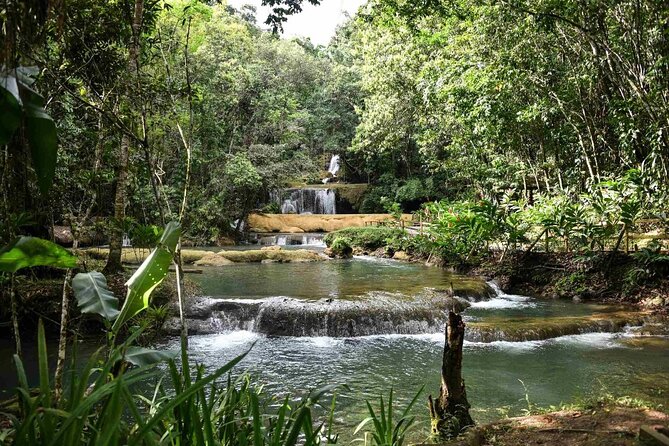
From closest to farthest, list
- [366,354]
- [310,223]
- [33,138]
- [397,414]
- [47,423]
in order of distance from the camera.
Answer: [33,138], [47,423], [397,414], [366,354], [310,223]

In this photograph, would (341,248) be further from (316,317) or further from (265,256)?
(316,317)

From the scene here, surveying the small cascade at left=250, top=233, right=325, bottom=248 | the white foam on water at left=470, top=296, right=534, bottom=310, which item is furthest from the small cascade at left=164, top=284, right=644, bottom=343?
the small cascade at left=250, top=233, right=325, bottom=248

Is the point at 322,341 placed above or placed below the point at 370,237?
below

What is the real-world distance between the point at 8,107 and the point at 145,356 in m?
1.23

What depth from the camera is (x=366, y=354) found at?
708 centimetres

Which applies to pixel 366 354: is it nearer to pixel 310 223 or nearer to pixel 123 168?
pixel 123 168

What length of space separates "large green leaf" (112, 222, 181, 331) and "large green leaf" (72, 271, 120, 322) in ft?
0.33

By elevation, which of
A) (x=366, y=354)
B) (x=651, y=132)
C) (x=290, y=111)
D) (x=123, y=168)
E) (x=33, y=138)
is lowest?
(x=366, y=354)

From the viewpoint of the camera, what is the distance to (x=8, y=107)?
42.1 inches

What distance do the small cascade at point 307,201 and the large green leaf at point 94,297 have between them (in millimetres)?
24385

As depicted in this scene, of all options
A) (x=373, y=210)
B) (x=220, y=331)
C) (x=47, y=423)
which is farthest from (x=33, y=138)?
(x=373, y=210)

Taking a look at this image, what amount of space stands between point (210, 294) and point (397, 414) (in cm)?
621

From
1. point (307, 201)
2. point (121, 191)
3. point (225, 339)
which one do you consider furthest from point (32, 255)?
point (307, 201)

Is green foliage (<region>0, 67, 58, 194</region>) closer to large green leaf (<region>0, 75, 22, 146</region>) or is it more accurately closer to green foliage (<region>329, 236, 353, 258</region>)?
large green leaf (<region>0, 75, 22, 146</region>)
